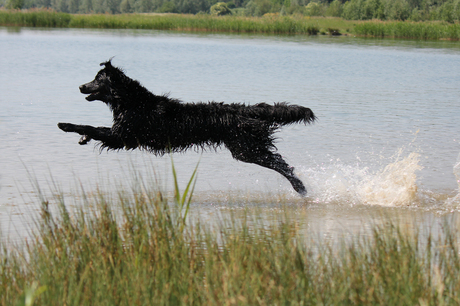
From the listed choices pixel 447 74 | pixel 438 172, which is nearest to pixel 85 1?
pixel 447 74

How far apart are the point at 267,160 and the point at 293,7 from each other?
63.4 meters

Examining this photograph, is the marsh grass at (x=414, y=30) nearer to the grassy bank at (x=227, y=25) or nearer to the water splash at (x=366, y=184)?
the grassy bank at (x=227, y=25)

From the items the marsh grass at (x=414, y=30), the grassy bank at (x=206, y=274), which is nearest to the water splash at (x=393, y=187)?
the grassy bank at (x=206, y=274)

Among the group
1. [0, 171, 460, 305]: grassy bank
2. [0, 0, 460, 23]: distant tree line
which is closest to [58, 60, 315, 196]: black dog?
[0, 171, 460, 305]: grassy bank

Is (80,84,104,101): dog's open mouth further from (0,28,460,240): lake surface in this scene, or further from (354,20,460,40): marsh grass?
(354,20,460,40): marsh grass

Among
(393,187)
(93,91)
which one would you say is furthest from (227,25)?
(93,91)

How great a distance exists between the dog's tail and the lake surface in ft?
2.63

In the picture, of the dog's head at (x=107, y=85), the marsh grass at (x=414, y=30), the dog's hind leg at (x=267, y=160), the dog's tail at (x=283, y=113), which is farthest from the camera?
the marsh grass at (x=414, y=30)

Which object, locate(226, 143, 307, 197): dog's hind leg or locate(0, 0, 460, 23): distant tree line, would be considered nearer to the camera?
locate(226, 143, 307, 197): dog's hind leg

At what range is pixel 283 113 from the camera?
207 inches

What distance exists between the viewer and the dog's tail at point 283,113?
524 centimetres

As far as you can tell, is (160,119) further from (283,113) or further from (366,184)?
(366,184)

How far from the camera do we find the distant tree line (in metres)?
48.1

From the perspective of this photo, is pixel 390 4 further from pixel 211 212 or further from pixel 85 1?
pixel 85 1
